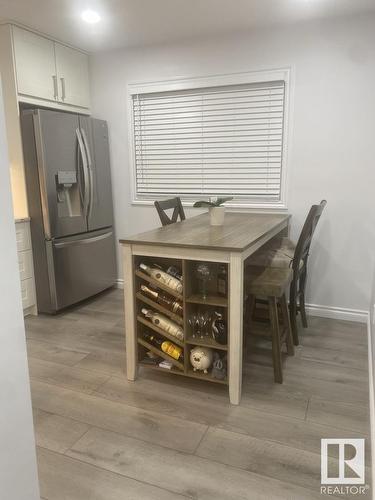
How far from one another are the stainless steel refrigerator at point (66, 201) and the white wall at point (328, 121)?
0.97 m

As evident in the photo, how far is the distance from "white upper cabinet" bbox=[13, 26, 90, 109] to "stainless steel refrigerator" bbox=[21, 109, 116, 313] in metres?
0.27

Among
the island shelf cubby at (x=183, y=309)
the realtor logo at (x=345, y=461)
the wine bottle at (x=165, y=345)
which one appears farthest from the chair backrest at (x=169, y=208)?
the realtor logo at (x=345, y=461)

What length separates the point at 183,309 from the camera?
2027mm

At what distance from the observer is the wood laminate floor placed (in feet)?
4.92

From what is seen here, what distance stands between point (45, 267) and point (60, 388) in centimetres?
124

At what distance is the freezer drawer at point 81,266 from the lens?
3.15 metres

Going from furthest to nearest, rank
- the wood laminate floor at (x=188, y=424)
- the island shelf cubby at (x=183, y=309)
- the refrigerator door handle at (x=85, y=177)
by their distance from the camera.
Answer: the refrigerator door handle at (x=85, y=177)
the island shelf cubby at (x=183, y=309)
the wood laminate floor at (x=188, y=424)

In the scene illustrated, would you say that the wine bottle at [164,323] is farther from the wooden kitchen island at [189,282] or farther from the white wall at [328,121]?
the white wall at [328,121]

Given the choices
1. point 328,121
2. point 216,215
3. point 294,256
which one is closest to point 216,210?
point 216,215

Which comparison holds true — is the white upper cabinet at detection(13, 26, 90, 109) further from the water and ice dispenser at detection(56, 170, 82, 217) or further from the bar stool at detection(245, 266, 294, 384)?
the bar stool at detection(245, 266, 294, 384)

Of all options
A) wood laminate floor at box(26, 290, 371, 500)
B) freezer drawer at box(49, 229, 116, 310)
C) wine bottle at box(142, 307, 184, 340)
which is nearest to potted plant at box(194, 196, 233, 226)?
wine bottle at box(142, 307, 184, 340)

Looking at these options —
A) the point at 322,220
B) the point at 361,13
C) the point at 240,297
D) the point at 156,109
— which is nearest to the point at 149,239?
the point at 240,297

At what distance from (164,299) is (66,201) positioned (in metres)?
1.57

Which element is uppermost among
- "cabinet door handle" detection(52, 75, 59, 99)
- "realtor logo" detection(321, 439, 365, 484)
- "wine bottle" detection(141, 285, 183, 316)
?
"cabinet door handle" detection(52, 75, 59, 99)
